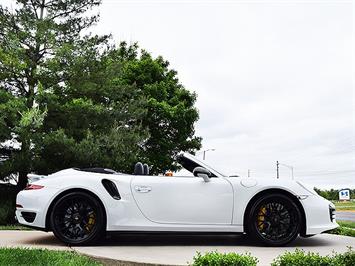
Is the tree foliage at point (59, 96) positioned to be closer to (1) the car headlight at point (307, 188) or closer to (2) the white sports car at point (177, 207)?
(2) the white sports car at point (177, 207)

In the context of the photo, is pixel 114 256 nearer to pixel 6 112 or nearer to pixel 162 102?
pixel 6 112

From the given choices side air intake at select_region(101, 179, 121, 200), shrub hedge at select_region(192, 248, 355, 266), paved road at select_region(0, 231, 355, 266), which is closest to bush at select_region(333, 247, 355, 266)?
shrub hedge at select_region(192, 248, 355, 266)

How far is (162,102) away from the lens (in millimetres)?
25656

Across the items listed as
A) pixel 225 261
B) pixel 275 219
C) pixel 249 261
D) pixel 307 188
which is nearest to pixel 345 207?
pixel 307 188

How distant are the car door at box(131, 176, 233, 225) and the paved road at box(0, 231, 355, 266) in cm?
36

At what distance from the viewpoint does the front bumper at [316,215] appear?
5738mm

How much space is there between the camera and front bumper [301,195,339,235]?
5.74 m

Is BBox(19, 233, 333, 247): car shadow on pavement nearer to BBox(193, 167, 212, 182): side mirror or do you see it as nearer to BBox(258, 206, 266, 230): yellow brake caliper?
BBox(258, 206, 266, 230): yellow brake caliper

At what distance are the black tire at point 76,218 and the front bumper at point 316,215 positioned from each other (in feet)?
8.28

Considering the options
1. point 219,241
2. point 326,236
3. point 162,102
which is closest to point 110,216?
point 219,241

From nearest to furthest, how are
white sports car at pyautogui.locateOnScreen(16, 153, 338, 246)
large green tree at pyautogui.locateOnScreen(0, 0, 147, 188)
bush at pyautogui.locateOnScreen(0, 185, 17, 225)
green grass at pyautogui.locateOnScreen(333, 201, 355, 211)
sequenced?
white sports car at pyautogui.locateOnScreen(16, 153, 338, 246) → bush at pyautogui.locateOnScreen(0, 185, 17, 225) → large green tree at pyautogui.locateOnScreen(0, 0, 147, 188) → green grass at pyautogui.locateOnScreen(333, 201, 355, 211)

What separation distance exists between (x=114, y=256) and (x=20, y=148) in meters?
9.22

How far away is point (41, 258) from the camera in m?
4.56

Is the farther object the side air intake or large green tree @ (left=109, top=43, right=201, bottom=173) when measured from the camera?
large green tree @ (left=109, top=43, right=201, bottom=173)
